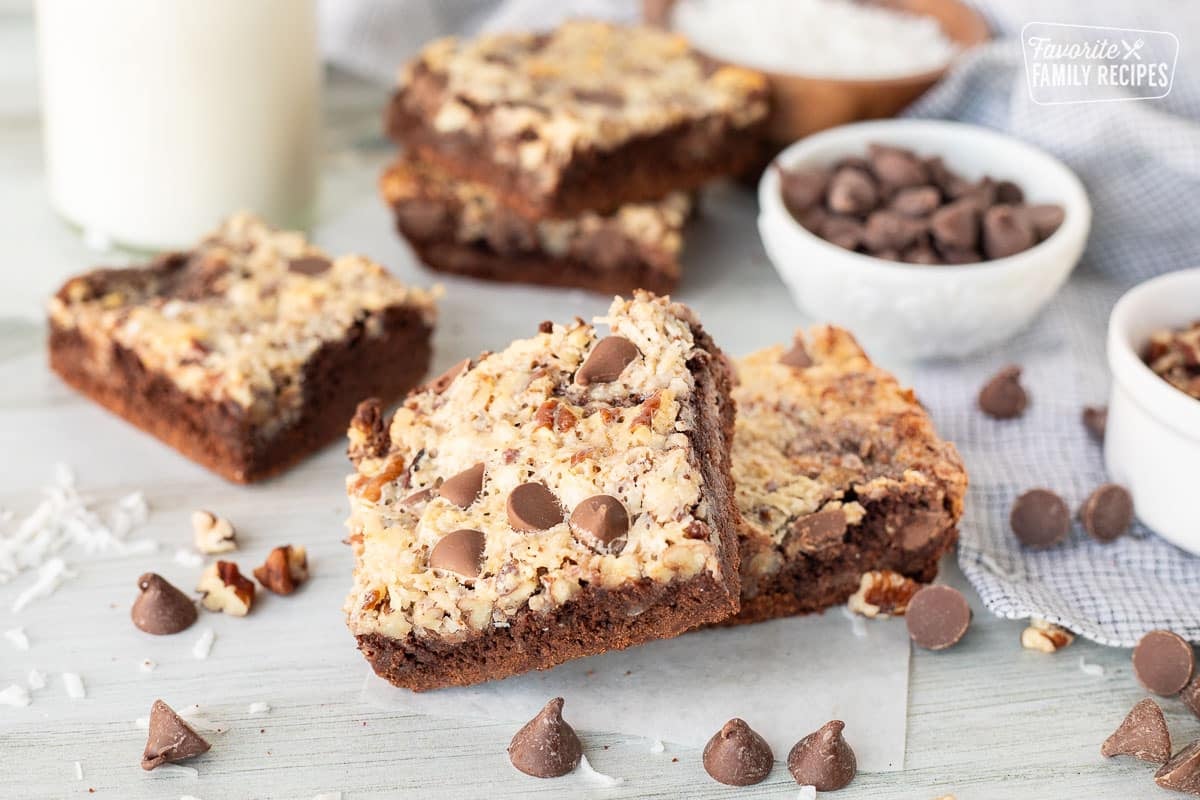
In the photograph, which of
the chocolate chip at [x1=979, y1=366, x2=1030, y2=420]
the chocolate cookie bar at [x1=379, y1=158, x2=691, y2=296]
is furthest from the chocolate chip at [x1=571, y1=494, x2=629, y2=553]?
the chocolate cookie bar at [x1=379, y1=158, x2=691, y2=296]

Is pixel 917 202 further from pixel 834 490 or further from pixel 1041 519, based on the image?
pixel 834 490

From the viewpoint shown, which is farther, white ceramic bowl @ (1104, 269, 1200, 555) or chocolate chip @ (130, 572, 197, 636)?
white ceramic bowl @ (1104, 269, 1200, 555)

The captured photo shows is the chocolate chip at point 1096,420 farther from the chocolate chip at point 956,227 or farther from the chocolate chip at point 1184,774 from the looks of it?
the chocolate chip at point 1184,774

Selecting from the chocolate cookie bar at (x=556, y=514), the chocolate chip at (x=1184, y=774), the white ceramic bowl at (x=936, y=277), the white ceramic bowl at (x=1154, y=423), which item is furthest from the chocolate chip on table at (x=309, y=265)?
the chocolate chip at (x=1184, y=774)

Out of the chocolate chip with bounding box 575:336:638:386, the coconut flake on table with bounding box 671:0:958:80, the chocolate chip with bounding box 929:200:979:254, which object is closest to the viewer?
the chocolate chip with bounding box 575:336:638:386

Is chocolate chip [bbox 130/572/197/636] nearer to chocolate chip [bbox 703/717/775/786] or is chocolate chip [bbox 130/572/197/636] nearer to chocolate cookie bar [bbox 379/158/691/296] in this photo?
chocolate chip [bbox 703/717/775/786]

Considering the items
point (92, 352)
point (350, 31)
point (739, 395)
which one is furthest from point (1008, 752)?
point (350, 31)
